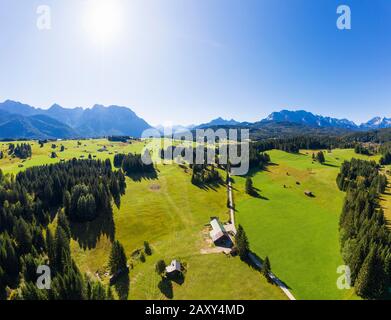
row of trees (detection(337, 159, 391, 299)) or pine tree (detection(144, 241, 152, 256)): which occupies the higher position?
row of trees (detection(337, 159, 391, 299))

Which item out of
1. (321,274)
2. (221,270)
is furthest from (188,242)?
(321,274)

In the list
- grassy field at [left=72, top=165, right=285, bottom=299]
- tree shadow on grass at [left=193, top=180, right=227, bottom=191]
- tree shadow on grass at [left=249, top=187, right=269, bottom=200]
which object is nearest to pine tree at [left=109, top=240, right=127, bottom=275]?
grassy field at [left=72, top=165, right=285, bottom=299]

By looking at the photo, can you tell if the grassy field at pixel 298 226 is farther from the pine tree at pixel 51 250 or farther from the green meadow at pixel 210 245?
the pine tree at pixel 51 250

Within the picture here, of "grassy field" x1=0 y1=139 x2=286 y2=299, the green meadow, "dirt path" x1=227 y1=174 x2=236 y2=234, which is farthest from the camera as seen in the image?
"dirt path" x1=227 y1=174 x2=236 y2=234

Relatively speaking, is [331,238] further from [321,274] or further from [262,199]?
[262,199]

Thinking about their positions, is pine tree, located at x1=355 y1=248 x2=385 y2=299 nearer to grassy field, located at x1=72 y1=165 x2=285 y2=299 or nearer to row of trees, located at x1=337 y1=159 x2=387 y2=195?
grassy field, located at x1=72 y1=165 x2=285 y2=299

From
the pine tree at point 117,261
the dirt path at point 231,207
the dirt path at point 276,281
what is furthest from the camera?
the dirt path at point 231,207

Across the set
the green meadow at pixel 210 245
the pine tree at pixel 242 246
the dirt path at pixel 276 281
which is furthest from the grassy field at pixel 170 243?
the pine tree at pixel 242 246
